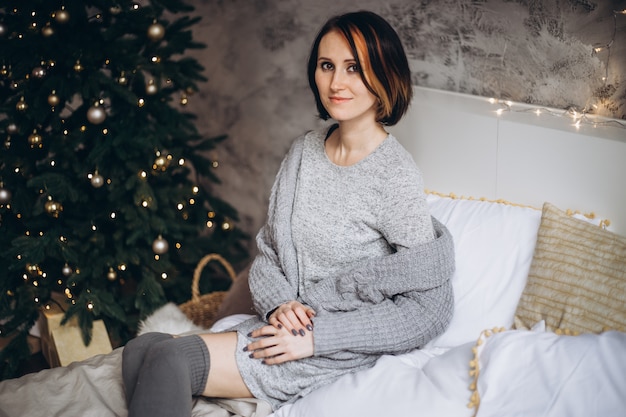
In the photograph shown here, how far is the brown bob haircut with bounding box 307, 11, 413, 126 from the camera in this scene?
1679 millimetres

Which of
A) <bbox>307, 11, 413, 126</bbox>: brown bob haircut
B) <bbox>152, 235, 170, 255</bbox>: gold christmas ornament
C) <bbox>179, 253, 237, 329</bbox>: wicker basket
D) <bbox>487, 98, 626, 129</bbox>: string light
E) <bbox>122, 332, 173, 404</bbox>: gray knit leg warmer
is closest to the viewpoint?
<bbox>122, 332, 173, 404</bbox>: gray knit leg warmer

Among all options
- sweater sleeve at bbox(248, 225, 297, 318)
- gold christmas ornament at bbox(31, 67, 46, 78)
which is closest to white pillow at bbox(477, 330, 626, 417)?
sweater sleeve at bbox(248, 225, 297, 318)

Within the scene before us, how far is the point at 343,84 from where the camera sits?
1.69 meters

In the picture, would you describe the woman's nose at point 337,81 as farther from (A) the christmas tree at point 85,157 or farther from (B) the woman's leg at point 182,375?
(A) the christmas tree at point 85,157

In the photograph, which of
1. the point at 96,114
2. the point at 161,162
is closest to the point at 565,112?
the point at 161,162

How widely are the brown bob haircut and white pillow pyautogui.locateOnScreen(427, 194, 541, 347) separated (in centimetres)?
43

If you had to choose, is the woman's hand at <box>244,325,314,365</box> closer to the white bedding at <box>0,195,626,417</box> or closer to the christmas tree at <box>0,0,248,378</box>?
the white bedding at <box>0,195,626,417</box>

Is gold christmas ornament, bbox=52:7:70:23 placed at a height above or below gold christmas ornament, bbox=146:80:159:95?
above

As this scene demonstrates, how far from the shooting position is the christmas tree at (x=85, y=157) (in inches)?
91.2

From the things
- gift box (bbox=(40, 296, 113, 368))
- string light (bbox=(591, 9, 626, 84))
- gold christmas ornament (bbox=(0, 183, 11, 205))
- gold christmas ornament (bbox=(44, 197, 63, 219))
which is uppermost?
string light (bbox=(591, 9, 626, 84))

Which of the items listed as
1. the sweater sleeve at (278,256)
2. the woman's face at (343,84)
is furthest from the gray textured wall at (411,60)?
the sweater sleeve at (278,256)

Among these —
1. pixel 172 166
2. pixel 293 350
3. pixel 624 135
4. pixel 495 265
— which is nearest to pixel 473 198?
pixel 495 265

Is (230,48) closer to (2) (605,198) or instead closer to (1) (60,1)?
(1) (60,1)

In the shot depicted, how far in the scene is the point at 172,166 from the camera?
8.63ft
